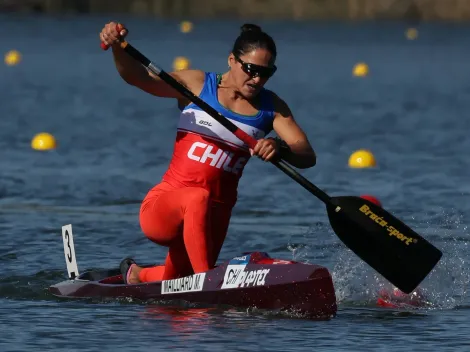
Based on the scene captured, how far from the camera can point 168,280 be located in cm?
922

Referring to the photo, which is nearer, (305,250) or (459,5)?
(305,250)

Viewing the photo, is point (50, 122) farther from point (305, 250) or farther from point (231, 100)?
point (231, 100)

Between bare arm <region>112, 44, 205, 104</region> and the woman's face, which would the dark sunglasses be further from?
bare arm <region>112, 44, 205, 104</region>

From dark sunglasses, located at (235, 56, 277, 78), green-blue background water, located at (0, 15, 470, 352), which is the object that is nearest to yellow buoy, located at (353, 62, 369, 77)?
green-blue background water, located at (0, 15, 470, 352)

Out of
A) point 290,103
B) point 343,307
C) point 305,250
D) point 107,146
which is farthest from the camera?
point 290,103

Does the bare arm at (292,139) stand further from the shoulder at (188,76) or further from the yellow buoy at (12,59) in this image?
the yellow buoy at (12,59)

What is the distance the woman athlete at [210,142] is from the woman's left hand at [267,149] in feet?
0.21

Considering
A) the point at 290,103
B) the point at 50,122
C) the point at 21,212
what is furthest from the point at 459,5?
the point at 21,212

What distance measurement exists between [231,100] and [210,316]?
4.38ft

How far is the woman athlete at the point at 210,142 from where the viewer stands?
8.83m

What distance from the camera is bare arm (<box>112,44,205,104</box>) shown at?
29.5 feet

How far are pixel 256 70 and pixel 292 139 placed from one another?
499 mm

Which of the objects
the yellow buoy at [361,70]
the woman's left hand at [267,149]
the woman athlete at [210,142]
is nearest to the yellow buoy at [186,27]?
the yellow buoy at [361,70]

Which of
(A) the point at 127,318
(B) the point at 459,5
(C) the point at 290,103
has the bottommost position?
(A) the point at 127,318
